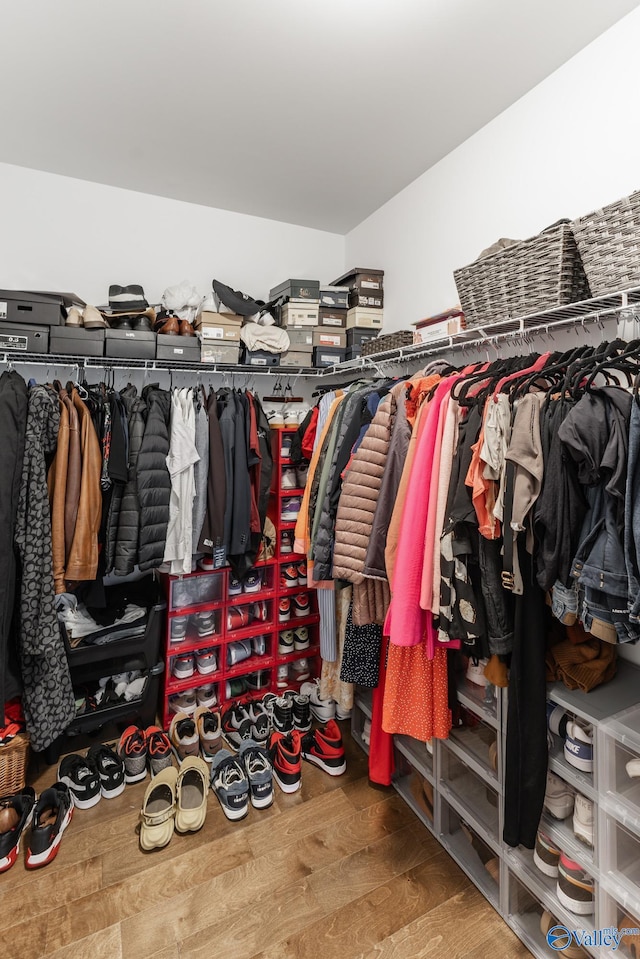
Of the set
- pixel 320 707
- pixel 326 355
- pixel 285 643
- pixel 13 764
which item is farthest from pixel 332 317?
pixel 13 764

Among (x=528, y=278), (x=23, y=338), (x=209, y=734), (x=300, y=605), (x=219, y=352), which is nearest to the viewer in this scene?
(x=528, y=278)

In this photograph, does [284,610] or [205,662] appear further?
[284,610]

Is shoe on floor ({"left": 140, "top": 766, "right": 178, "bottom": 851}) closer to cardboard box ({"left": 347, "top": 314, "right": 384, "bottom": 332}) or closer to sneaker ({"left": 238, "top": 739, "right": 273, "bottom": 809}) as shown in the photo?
sneaker ({"left": 238, "top": 739, "right": 273, "bottom": 809})

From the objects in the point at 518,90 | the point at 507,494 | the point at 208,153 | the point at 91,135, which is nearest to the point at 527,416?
the point at 507,494

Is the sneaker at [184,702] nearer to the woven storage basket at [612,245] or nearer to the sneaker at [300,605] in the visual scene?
the sneaker at [300,605]

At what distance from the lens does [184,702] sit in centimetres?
243

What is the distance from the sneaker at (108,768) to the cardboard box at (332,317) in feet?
7.82

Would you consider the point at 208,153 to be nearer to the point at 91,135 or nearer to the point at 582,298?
the point at 91,135

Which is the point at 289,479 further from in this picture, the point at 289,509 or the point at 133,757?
the point at 133,757

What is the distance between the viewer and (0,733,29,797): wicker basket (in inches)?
74.2

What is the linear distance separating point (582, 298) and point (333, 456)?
965 mm

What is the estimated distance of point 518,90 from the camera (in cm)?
183

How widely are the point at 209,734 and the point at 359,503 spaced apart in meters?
1.43

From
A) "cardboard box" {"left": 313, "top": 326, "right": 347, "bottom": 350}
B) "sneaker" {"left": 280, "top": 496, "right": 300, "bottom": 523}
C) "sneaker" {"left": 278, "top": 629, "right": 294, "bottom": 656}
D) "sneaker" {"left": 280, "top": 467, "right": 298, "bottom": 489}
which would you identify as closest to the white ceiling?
"cardboard box" {"left": 313, "top": 326, "right": 347, "bottom": 350}
